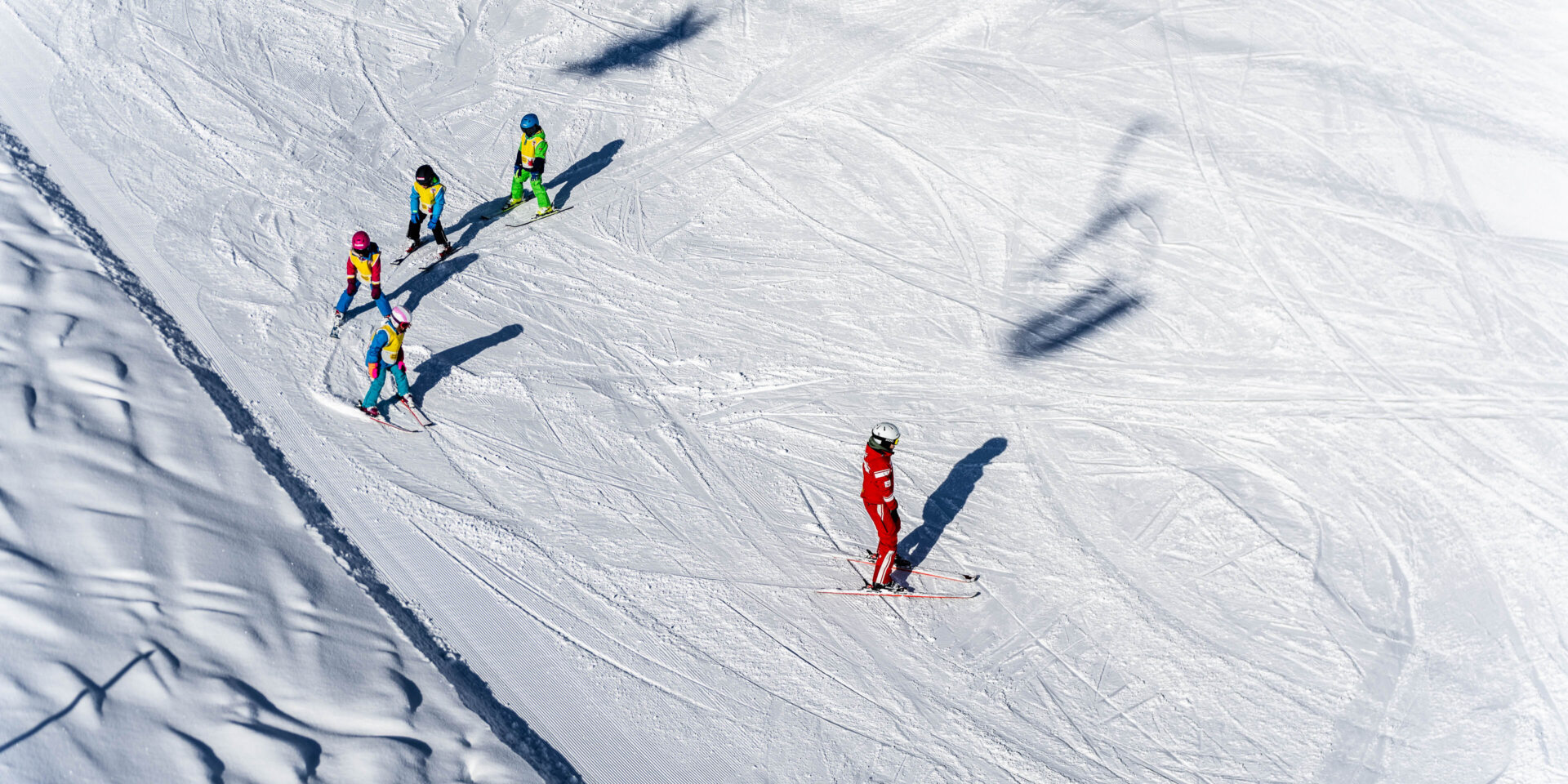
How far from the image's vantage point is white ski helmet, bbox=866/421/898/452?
28.5ft

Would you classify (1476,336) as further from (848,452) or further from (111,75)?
(111,75)

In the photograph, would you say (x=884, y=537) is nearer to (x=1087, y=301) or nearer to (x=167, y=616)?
(x=1087, y=301)

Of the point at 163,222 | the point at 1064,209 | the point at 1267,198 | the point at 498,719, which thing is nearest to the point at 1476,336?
the point at 1267,198

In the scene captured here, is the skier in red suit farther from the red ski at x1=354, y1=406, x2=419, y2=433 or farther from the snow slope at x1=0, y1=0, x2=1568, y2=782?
the red ski at x1=354, y1=406, x2=419, y2=433

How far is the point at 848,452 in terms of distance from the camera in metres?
10.9

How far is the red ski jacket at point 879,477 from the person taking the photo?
8.76 metres

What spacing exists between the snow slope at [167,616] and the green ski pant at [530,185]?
4.89 metres

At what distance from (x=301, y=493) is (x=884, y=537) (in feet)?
17.8

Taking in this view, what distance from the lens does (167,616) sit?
7.30 m

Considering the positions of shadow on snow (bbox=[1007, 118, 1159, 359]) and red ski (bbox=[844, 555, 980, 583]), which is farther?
shadow on snow (bbox=[1007, 118, 1159, 359])

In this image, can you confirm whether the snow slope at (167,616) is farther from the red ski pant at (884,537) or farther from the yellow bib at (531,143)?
the yellow bib at (531,143)

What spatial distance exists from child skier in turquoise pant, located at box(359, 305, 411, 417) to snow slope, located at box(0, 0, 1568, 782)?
1.56 feet

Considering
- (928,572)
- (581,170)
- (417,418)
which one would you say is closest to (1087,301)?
(928,572)

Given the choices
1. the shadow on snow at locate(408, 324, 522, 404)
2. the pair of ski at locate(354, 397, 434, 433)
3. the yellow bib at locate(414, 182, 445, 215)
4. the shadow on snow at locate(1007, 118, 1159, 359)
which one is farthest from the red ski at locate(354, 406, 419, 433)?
the shadow on snow at locate(1007, 118, 1159, 359)
